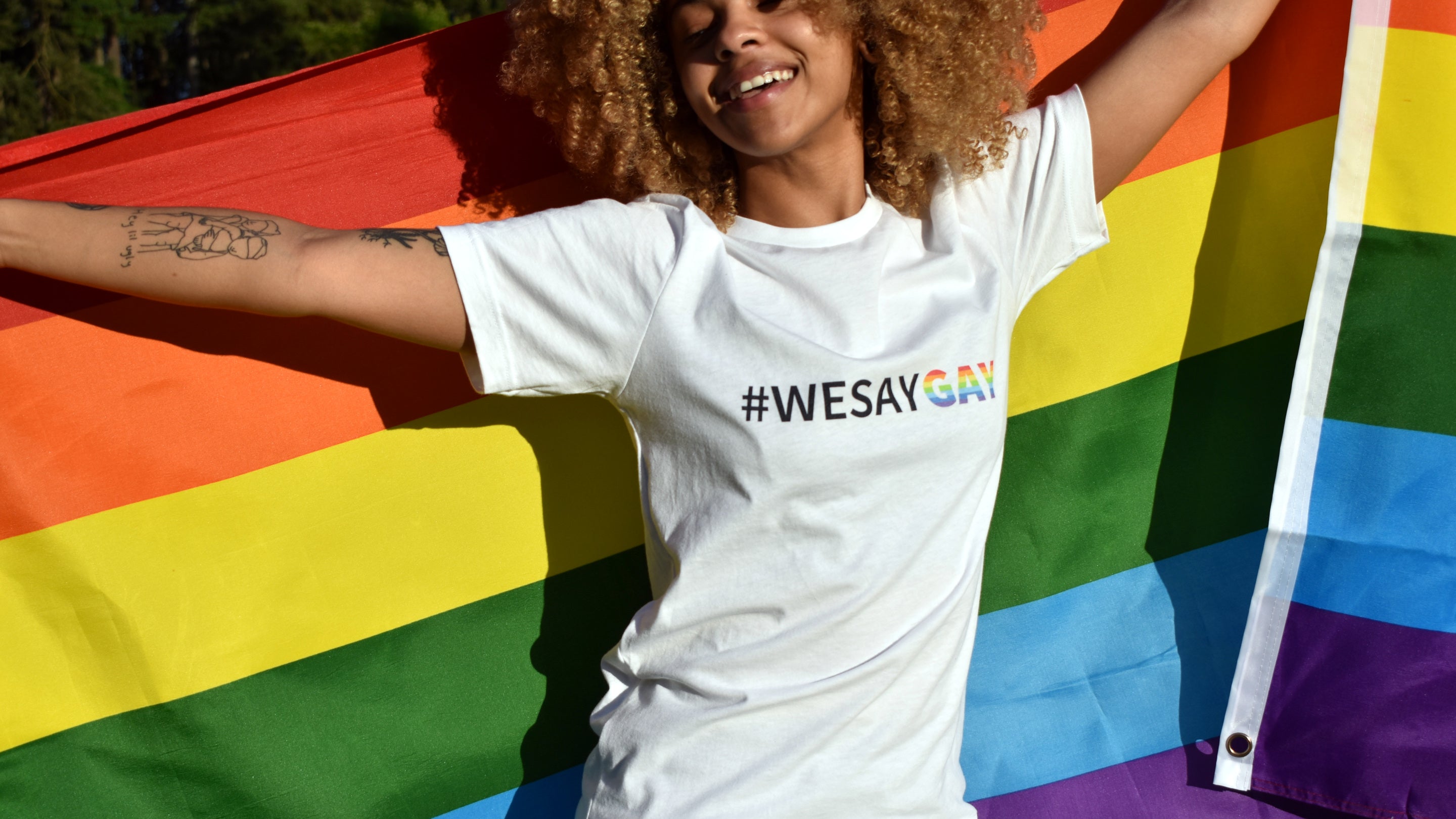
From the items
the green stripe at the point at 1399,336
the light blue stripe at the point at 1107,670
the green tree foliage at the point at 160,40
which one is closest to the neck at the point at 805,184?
the light blue stripe at the point at 1107,670

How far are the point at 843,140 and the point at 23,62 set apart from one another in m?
11.6

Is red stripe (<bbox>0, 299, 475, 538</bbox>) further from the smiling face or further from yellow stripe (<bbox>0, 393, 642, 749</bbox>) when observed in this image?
the smiling face

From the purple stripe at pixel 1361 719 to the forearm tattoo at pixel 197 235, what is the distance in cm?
217

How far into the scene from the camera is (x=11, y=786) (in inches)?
79.2

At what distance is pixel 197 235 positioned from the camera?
1662 mm

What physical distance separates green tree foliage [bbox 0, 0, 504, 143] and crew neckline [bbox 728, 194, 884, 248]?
6.77 metres

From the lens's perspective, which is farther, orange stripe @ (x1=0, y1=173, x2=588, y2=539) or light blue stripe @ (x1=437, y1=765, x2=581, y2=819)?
light blue stripe @ (x1=437, y1=765, x2=581, y2=819)

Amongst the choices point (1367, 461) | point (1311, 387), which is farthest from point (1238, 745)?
point (1311, 387)

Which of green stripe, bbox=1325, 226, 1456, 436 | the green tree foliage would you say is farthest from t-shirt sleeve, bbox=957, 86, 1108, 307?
the green tree foliage

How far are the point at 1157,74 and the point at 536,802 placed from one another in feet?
6.37

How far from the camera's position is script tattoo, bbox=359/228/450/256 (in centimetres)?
167

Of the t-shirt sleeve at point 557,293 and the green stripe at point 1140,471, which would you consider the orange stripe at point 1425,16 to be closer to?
the green stripe at point 1140,471

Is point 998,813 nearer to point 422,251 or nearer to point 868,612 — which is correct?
point 868,612

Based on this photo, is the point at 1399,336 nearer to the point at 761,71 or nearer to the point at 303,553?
the point at 761,71
